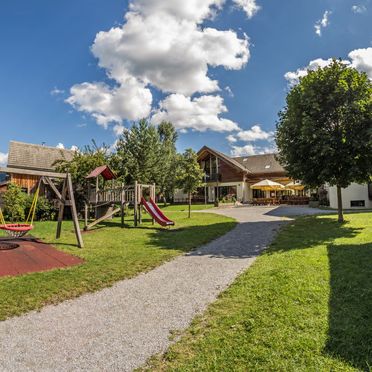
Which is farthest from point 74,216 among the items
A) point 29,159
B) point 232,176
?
point 232,176

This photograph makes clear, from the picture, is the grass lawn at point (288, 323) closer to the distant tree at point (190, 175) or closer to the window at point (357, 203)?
the distant tree at point (190, 175)

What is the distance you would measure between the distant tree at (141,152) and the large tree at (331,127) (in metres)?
18.8

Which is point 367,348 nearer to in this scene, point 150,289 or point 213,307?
point 213,307

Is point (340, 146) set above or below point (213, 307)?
above

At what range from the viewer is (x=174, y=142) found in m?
56.4

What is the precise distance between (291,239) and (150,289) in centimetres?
620

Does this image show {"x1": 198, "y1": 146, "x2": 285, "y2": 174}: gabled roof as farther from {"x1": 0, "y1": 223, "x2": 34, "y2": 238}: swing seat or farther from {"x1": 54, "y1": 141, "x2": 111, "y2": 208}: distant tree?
{"x1": 0, "y1": 223, "x2": 34, "y2": 238}: swing seat

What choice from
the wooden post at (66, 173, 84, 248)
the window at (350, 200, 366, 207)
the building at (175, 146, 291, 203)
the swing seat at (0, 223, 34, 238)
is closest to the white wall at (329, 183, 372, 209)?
the window at (350, 200, 366, 207)

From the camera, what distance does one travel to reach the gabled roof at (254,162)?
40969mm

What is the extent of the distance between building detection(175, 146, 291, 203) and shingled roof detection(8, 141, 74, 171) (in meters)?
19.5

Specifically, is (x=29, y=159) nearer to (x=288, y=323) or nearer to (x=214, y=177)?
(x=214, y=177)

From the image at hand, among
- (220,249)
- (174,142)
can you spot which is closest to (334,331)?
(220,249)

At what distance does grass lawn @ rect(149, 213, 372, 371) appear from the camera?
321 cm

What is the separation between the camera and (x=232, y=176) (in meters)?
40.6
